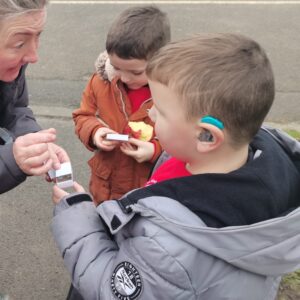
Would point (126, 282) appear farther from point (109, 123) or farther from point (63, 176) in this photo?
point (109, 123)

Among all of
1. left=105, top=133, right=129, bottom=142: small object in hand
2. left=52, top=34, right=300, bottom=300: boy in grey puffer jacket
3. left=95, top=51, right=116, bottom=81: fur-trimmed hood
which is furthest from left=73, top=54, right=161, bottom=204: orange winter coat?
left=52, top=34, right=300, bottom=300: boy in grey puffer jacket

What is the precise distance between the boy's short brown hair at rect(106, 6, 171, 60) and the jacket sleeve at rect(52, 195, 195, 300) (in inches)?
31.2

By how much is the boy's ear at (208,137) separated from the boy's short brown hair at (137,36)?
84 centimetres

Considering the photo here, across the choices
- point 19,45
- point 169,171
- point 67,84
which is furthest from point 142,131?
point 67,84

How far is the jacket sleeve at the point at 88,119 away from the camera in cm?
239

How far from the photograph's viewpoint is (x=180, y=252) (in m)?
1.34

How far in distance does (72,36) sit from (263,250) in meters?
5.91

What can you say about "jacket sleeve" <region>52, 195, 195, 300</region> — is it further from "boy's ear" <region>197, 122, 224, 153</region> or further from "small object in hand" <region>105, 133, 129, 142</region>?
"small object in hand" <region>105, 133, 129, 142</region>

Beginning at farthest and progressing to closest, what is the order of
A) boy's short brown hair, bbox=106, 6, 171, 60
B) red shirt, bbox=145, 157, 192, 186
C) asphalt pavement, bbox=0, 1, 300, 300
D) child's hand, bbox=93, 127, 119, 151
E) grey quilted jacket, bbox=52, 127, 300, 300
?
asphalt pavement, bbox=0, 1, 300, 300
child's hand, bbox=93, 127, 119, 151
boy's short brown hair, bbox=106, 6, 171, 60
red shirt, bbox=145, 157, 192, 186
grey quilted jacket, bbox=52, 127, 300, 300

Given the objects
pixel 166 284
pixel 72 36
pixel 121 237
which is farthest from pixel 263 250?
pixel 72 36

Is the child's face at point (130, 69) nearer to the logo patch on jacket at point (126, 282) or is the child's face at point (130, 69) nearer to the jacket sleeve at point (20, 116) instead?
the jacket sleeve at point (20, 116)

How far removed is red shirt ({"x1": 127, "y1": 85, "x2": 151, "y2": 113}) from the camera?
2340 mm

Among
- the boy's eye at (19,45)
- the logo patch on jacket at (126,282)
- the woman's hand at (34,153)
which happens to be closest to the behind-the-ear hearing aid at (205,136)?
the logo patch on jacket at (126,282)

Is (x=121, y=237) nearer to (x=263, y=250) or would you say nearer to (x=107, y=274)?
(x=107, y=274)
